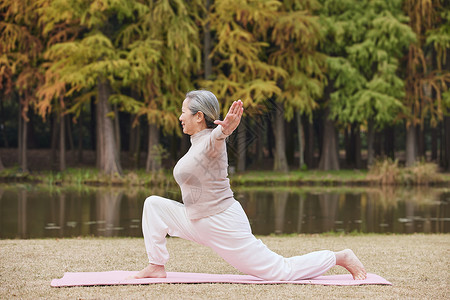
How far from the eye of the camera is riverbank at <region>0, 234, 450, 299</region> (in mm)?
5564

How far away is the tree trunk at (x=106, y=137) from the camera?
28.1m

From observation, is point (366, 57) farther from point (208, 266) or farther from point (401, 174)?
point (208, 266)

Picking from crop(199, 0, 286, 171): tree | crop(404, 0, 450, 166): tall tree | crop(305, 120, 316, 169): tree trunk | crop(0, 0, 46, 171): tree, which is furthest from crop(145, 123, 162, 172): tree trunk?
crop(404, 0, 450, 166): tall tree

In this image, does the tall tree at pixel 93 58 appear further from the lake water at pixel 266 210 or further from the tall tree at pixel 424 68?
the tall tree at pixel 424 68

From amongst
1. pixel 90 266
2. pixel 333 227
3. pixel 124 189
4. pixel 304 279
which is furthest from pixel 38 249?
pixel 124 189

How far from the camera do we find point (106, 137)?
28.9m

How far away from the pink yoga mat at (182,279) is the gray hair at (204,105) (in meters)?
1.38

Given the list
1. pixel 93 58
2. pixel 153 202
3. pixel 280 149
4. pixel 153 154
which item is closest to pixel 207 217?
pixel 153 202

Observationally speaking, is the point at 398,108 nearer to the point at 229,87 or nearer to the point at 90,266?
the point at 229,87

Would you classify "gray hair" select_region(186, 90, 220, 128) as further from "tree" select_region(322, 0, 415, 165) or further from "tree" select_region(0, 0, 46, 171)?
"tree" select_region(322, 0, 415, 165)

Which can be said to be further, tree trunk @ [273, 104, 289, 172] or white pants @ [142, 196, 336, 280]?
tree trunk @ [273, 104, 289, 172]

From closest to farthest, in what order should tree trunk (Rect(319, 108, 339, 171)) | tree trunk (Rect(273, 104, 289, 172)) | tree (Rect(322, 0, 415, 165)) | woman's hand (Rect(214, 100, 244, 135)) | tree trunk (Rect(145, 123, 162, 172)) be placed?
woman's hand (Rect(214, 100, 244, 135)), tree trunk (Rect(145, 123, 162, 172)), tree (Rect(322, 0, 415, 165)), tree trunk (Rect(273, 104, 289, 172)), tree trunk (Rect(319, 108, 339, 171))

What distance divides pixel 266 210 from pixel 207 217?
36.3 ft

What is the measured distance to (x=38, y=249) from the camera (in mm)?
8242
